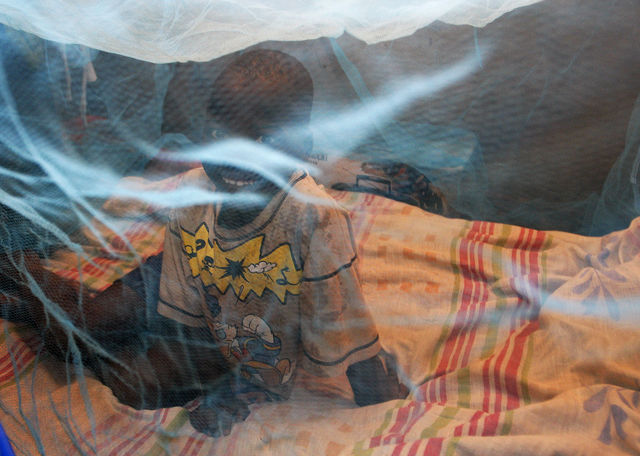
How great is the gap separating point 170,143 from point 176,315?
0.23 meters

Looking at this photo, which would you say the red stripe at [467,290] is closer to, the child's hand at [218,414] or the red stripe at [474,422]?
the red stripe at [474,422]

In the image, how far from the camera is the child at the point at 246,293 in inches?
18.7

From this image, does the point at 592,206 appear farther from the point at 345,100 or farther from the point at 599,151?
the point at 345,100

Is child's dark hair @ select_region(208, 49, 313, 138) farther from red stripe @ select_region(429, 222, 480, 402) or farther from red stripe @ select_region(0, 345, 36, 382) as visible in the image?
red stripe @ select_region(0, 345, 36, 382)

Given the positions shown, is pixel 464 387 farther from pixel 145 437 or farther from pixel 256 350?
pixel 145 437

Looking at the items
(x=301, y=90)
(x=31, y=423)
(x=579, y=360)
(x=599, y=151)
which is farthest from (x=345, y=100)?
(x=31, y=423)

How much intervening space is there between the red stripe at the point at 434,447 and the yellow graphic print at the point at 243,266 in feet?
0.77

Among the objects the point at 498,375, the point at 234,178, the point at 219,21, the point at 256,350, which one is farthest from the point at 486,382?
the point at 219,21

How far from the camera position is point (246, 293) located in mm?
550

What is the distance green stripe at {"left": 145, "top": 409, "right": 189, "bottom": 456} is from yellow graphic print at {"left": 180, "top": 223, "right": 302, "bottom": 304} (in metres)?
0.19

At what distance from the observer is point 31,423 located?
61cm

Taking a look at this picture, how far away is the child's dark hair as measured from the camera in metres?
0.45

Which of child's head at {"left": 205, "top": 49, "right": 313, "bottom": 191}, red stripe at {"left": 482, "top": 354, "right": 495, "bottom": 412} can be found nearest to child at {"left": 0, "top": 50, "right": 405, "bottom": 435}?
child's head at {"left": 205, "top": 49, "right": 313, "bottom": 191}

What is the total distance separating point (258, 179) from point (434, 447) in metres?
0.37
